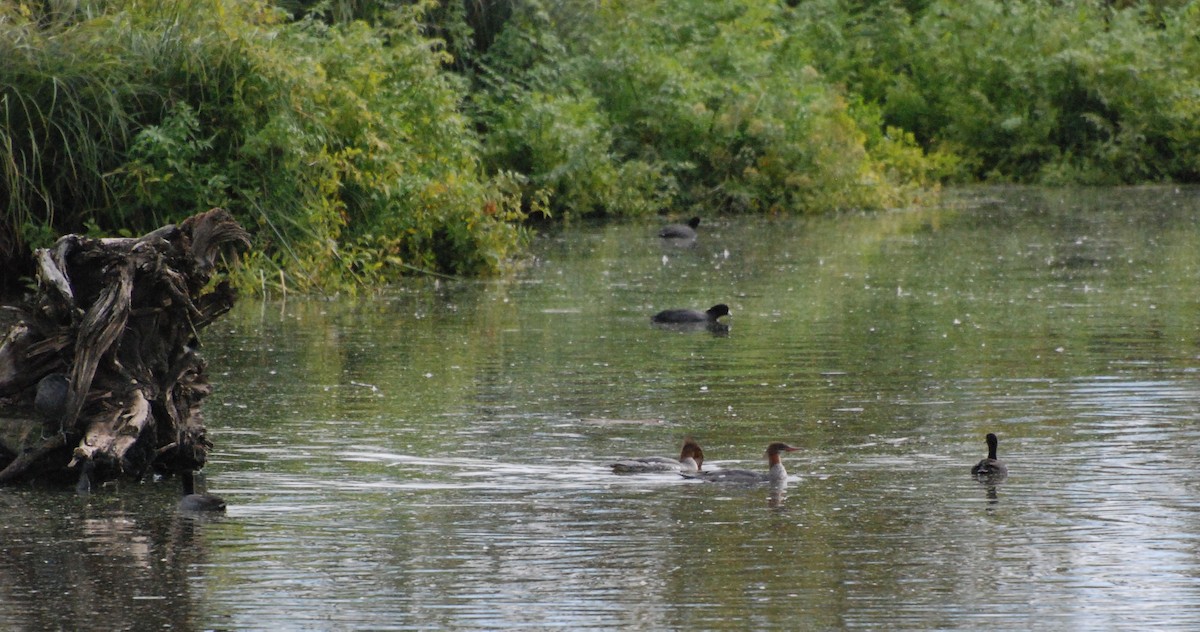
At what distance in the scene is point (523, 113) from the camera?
37.1 m

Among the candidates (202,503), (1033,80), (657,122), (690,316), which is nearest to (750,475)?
(202,503)

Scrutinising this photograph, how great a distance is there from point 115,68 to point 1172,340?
11.5 meters

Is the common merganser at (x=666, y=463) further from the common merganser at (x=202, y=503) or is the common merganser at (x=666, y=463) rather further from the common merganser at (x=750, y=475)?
the common merganser at (x=202, y=503)

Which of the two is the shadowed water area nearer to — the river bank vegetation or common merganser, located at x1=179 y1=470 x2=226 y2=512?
common merganser, located at x1=179 y1=470 x2=226 y2=512

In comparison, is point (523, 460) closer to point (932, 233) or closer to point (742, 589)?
point (742, 589)

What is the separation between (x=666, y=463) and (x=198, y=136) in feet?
40.5

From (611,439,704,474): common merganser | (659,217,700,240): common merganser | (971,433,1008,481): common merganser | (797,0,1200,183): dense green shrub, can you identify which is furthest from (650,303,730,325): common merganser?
(797,0,1200,183): dense green shrub

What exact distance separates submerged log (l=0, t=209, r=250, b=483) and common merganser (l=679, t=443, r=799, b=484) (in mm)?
3077

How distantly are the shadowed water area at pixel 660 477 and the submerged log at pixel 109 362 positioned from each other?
28 cm

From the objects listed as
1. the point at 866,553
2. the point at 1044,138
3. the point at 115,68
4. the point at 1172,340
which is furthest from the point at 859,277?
the point at 1044,138

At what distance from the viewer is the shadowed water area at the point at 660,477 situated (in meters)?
9.30

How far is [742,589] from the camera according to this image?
30.9 ft

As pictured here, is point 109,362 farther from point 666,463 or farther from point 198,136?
point 198,136

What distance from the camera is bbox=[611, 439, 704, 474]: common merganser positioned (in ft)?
40.6
